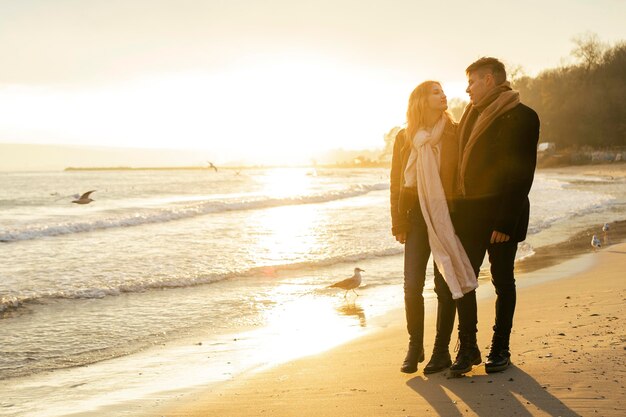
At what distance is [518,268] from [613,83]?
6343 centimetres

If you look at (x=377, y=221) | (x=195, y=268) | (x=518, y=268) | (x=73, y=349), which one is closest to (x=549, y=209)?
(x=377, y=221)

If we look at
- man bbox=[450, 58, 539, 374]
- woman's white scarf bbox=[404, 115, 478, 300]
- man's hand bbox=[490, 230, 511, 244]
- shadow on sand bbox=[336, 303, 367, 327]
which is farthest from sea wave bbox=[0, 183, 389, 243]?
man's hand bbox=[490, 230, 511, 244]

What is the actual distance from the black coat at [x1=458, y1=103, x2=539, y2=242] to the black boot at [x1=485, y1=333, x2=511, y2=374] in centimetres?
72

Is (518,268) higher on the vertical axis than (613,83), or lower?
lower

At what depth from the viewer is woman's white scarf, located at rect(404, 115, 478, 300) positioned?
4.17m

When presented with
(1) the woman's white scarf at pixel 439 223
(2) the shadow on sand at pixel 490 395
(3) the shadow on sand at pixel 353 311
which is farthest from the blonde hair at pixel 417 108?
(3) the shadow on sand at pixel 353 311

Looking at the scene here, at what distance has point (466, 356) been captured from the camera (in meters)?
4.30

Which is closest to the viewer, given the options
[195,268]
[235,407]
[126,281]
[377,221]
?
[235,407]

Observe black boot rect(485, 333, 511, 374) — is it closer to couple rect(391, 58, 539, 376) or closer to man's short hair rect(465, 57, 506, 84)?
couple rect(391, 58, 539, 376)

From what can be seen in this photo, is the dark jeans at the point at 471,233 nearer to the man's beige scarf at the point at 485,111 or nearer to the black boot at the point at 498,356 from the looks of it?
the man's beige scarf at the point at 485,111

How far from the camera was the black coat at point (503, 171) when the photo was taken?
161 inches

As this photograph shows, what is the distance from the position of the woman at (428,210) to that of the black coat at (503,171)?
17 centimetres

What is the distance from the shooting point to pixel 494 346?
14.2ft

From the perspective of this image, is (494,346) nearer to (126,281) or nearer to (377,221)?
(126,281)
